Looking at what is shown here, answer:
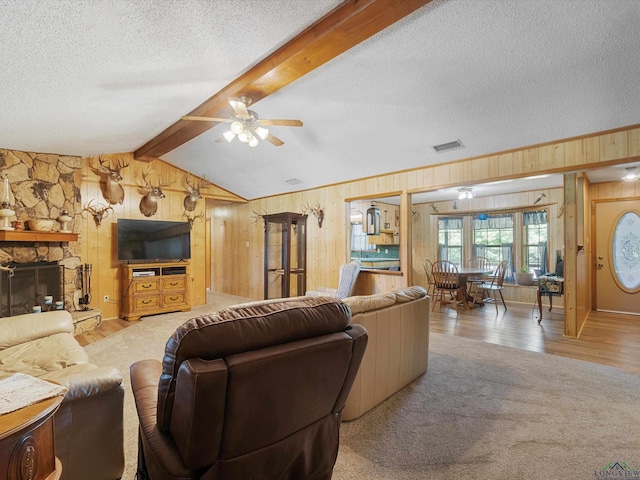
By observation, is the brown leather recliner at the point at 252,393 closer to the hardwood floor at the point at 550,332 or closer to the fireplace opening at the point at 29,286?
the hardwood floor at the point at 550,332

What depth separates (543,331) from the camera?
4371mm

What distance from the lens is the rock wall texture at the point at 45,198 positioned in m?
4.36

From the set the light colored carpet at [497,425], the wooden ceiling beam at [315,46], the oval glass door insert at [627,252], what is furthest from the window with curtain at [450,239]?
the wooden ceiling beam at [315,46]

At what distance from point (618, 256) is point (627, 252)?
137 mm

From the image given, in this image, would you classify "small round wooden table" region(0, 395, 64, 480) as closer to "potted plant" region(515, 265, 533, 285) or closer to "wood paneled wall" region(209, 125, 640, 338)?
"wood paneled wall" region(209, 125, 640, 338)

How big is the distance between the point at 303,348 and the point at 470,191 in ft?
19.0

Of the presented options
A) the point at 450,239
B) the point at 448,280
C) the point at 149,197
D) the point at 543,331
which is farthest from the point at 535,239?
the point at 149,197

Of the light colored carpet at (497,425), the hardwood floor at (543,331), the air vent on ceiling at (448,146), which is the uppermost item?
the air vent on ceiling at (448,146)

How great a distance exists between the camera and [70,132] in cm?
390

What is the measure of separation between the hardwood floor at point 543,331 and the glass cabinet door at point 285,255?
7.95ft


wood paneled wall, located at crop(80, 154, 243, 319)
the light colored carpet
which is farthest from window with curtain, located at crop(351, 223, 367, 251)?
the light colored carpet

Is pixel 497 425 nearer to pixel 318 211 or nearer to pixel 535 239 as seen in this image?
pixel 318 211

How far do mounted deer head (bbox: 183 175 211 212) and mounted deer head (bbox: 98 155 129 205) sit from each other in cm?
114

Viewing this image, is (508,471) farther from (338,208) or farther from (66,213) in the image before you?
(66,213)
